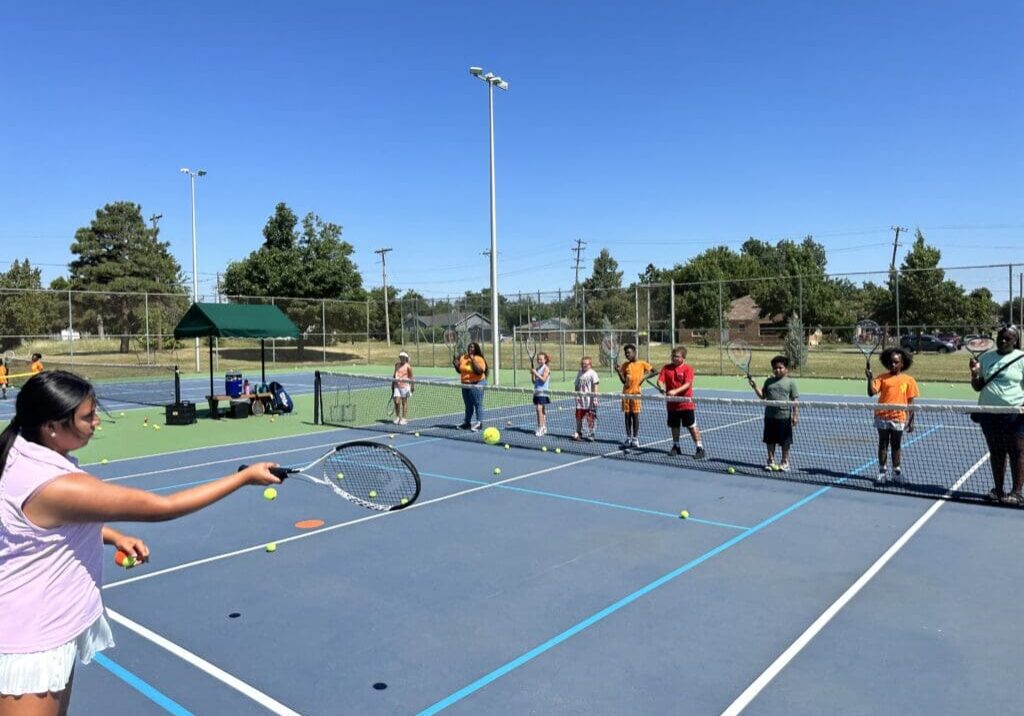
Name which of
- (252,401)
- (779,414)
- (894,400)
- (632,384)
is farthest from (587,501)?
(252,401)

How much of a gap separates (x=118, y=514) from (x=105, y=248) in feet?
192

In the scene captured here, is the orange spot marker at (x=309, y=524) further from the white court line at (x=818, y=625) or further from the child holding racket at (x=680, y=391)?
the child holding racket at (x=680, y=391)

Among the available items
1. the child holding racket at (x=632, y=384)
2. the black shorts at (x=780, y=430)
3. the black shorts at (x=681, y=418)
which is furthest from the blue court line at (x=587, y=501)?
the child holding racket at (x=632, y=384)

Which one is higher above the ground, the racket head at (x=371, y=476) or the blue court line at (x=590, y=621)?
the racket head at (x=371, y=476)

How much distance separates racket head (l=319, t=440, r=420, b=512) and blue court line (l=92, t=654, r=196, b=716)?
142 cm

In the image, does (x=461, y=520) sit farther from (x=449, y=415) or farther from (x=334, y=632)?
(x=449, y=415)

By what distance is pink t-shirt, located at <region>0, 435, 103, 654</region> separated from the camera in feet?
7.42

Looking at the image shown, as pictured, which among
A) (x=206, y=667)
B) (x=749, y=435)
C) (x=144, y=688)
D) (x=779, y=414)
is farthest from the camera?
(x=749, y=435)

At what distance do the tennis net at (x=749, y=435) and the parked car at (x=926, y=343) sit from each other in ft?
38.4

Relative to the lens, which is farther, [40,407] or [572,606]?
[572,606]

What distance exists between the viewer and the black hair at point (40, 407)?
2.35 m

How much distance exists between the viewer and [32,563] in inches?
91.1

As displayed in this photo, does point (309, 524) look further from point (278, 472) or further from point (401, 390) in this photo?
point (401, 390)

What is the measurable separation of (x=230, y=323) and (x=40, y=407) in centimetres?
1532
